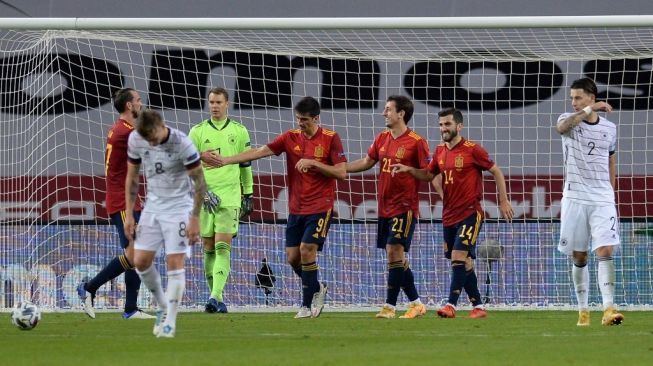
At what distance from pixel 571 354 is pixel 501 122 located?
8492 millimetres

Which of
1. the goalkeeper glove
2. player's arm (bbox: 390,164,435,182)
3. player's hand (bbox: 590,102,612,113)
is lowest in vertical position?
the goalkeeper glove

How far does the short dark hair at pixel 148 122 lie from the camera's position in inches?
358

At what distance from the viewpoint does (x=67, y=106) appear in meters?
16.5

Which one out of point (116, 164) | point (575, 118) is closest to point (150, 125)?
point (116, 164)

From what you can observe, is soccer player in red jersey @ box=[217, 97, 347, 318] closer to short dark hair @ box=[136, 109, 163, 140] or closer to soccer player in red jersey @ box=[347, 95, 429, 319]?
soccer player in red jersey @ box=[347, 95, 429, 319]

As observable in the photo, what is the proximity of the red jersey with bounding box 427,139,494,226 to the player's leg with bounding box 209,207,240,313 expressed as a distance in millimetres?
2085

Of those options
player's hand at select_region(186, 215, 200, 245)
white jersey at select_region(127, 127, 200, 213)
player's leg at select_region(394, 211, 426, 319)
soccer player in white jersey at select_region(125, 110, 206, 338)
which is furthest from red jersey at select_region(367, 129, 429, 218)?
player's hand at select_region(186, 215, 200, 245)

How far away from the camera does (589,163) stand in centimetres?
1079

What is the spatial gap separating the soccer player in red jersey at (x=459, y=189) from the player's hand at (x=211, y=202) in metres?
2.08

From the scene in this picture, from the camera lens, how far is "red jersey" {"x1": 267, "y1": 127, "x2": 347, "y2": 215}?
12.4m

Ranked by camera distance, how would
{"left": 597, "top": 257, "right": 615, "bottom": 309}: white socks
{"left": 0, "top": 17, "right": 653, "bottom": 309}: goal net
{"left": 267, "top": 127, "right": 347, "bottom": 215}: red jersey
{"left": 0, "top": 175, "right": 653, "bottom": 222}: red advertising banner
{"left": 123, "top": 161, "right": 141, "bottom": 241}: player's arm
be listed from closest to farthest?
1. {"left": 123, "top": 161, "right": 141, "bottom": 241}: player's arm
2. {"left": 597, "top": 257, "right": 615, "bottom": 309}: white socks
3. {"left": 267, "top": 127, "right": 347, "bottom": 215}: red jersey
4. {"left": 0, "top": 17, "right": 653, "bottom": 309}: goal net
5. {"left": 0, "top": 175, "right": 653, "bottom": 222}: red advertising banner

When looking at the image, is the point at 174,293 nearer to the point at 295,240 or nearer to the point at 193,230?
the point at 193,230

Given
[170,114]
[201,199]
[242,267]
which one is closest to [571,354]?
[201,199]

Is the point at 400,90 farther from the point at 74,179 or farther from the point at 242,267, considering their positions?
the point at 74,179
